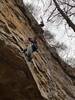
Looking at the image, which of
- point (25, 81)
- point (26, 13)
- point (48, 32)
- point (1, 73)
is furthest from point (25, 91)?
Result: point (48, 32)

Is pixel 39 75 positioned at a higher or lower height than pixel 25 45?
lower

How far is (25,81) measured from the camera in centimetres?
1291

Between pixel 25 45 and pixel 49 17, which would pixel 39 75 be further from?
pixel 49 17

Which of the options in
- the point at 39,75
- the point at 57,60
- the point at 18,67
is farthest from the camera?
the point at 57,60

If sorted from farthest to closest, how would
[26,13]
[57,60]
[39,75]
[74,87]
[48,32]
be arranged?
[48,32] < [57,60] < [74,87] < [26,13] < [39,75]

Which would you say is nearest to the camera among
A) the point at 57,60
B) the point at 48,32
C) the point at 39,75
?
the point at 39,75

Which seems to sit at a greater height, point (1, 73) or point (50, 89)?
point (1, 73)

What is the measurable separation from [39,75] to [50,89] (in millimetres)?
1205

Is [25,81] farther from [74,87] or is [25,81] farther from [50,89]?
[74,87]

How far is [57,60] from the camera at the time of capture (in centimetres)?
2172

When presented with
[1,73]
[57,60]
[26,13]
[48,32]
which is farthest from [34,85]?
[48,32]

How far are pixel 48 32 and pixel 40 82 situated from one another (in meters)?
22.8

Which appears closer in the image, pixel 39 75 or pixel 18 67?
pixel 18 67

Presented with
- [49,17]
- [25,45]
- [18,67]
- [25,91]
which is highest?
[49,17]
